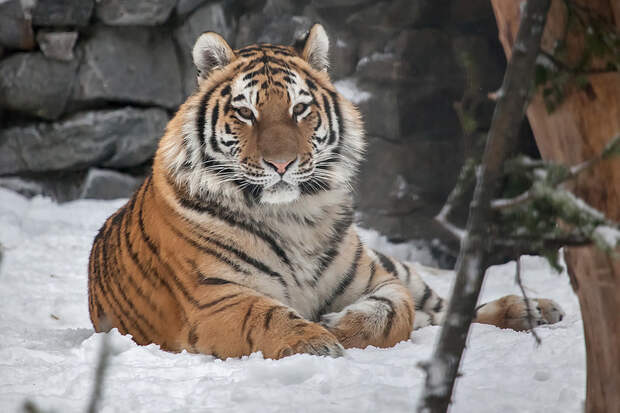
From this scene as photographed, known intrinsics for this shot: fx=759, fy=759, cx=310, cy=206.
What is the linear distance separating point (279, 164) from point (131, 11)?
3.54 m

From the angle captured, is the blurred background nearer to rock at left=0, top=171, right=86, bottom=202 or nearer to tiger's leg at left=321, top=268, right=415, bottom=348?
rock at left=0, top=171, right=86, bottom=202

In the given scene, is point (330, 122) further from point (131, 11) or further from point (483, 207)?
point (131, 11)

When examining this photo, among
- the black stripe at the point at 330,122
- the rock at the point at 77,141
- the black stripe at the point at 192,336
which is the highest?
the black stripe at the point at 330,122

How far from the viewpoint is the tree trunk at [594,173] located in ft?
4.37

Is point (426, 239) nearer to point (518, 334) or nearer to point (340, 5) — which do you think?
point (340, 5)

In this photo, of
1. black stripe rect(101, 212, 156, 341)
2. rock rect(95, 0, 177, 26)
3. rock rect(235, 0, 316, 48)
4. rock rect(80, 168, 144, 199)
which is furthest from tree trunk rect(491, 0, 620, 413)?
rock rect(80, 168, 144, 199)

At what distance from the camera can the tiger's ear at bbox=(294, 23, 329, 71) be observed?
2787mm

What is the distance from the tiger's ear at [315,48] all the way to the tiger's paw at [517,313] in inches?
43.4

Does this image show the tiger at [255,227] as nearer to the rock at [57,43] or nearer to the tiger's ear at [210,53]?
the tiger's ear at [210,53]

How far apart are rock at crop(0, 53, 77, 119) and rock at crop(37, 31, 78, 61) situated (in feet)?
0.18

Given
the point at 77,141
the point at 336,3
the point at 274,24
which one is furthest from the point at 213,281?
the point at 77,141

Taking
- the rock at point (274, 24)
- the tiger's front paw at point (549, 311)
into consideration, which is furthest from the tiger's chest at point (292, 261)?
the rock at point (274, 24)

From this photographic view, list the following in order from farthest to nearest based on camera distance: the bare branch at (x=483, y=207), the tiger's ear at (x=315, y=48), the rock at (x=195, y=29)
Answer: the rock at (x=195, y=29) → the tiger's ear at (x=315, y=48) → the bare branch at (x=483, y=207)

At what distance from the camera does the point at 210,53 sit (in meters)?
2.68
